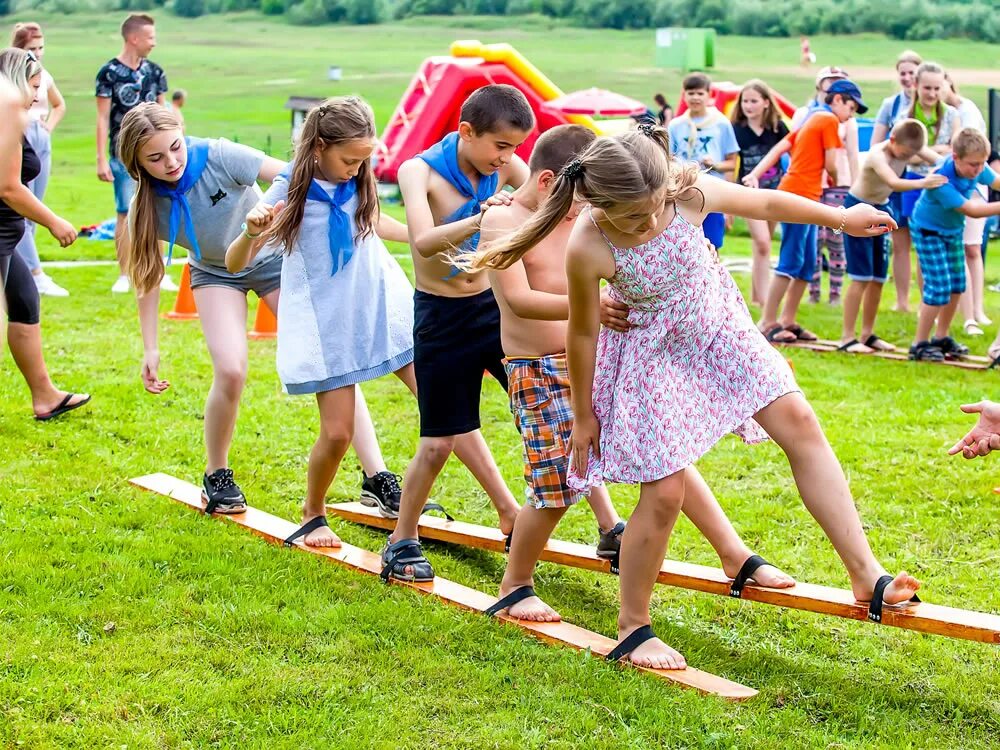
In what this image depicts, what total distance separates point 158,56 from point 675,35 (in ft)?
81.6

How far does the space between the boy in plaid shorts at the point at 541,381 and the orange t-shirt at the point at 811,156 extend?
5766mm

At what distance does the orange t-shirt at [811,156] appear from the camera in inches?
376

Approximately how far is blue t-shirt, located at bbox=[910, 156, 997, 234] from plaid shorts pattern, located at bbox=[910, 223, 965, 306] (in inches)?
2.7

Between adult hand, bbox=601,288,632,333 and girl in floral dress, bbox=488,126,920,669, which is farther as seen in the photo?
adult hand, bbox=601,288,632,333

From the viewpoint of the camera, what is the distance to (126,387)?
7277 millimetres

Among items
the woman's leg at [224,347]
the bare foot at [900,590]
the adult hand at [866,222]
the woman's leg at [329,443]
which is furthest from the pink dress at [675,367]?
the woman's leg at [224,347]

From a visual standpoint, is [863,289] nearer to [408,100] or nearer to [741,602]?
[741,602]

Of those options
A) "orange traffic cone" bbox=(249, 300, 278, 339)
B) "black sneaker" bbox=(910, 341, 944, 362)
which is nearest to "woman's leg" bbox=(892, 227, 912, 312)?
"black sneaker" bbox=(910, 341, 944, 362)

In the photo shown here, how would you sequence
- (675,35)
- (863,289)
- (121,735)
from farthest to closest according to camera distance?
(675,35)
(863,289)
(121,735)

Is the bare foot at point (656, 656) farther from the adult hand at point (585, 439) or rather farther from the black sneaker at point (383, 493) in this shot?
the black sneaker at point (383, 493)

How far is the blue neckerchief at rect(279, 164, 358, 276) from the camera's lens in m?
4.74

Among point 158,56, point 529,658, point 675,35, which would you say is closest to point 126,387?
point 529,658

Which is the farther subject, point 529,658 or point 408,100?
point 408,100

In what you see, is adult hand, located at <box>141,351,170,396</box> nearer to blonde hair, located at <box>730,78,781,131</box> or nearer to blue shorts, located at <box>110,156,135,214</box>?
blue shorts, located at <box>110,156,135,214</box>
